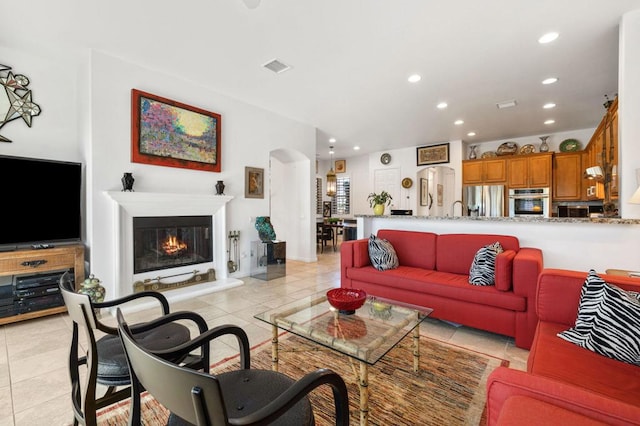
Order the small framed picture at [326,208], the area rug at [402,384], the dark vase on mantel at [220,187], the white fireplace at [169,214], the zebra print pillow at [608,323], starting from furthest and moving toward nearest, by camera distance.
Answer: the small framed picture at [326,208], the dark vase on mantel at [220,187], the white fireplace at [169,214], the area rug at [402,384], the zebra print pillow at [608,323]

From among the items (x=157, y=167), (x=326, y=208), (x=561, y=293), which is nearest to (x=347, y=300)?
(x=561, y=293)

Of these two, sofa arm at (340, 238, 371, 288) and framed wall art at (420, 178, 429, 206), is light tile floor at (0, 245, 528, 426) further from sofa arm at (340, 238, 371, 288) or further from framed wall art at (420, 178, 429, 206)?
framed wall art at (420, 178, 429, 206)

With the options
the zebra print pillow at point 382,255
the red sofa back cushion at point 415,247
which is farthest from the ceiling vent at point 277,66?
the red sofa back cushion at point 415,247

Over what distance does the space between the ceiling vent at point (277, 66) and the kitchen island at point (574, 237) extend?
277cm

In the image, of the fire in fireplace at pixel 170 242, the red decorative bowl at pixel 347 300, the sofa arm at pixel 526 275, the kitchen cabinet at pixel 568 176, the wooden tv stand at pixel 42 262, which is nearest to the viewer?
the red decorative bowl at pixel 347 300

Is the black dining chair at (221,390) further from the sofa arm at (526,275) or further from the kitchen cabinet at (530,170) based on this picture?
the kitchen cabinet at (530,170)

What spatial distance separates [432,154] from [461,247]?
5031 millimetres

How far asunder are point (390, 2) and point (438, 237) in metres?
2.47

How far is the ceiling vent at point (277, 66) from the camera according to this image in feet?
11.4

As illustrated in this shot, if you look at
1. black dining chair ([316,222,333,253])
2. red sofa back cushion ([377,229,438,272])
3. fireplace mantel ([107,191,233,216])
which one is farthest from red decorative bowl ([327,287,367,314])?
black dining chair ([316,222,333,253])

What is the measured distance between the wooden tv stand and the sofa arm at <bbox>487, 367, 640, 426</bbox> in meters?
3.95

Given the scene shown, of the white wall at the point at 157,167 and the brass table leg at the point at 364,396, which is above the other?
the white wall at the point at 157,167

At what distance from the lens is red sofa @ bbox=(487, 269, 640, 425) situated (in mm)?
915

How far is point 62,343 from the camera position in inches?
102
